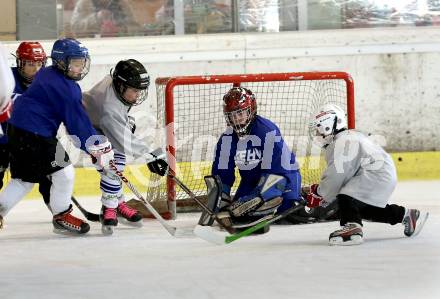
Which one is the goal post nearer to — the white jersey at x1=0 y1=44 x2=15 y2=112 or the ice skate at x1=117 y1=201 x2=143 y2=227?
the ice skate at x1=117 y1=201 x2=143 y2=227

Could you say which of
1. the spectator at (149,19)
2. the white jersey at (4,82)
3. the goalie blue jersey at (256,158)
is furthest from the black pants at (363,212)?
the spectator at (149,19)

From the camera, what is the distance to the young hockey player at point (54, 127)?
449 centimetres

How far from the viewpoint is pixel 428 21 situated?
22.6 feet

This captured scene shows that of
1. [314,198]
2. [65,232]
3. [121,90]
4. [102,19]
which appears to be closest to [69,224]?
[65,232]

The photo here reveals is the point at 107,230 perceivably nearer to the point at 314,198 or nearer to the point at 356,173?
the point at 314,198

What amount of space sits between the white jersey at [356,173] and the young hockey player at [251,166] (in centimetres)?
48

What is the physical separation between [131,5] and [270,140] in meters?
2.36

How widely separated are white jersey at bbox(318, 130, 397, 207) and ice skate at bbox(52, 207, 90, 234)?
1121 millimetres

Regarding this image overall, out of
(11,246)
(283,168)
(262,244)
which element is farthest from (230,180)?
(11,246)

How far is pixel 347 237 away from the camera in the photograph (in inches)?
161

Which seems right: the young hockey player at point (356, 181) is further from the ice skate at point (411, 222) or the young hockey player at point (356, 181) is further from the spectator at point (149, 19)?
the spectator at point (149, 19)

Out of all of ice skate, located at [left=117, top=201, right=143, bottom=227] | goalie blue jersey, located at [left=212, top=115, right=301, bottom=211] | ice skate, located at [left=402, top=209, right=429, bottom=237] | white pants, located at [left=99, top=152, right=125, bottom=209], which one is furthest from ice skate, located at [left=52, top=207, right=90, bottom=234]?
ice skate, located at [left=402, top=209, right=429, bottom=237]

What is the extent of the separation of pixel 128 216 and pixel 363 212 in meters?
1.21

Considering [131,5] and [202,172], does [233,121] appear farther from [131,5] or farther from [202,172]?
[131,5]
